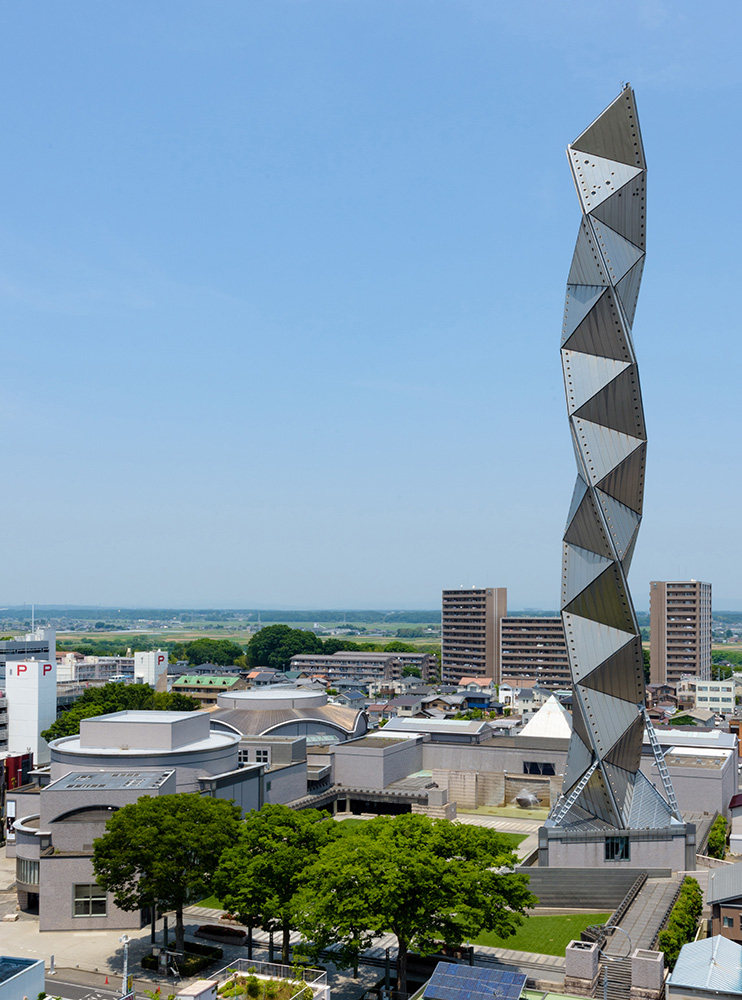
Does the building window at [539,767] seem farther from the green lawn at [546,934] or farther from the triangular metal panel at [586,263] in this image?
the triangular metal panel at [586,263]

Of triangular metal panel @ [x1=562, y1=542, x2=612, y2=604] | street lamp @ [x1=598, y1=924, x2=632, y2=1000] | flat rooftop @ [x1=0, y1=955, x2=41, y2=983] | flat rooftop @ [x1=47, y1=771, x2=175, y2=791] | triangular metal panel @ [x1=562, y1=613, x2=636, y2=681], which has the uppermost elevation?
triangular metal panel @ [x1=562, y1=542, x2=612, y2=604]

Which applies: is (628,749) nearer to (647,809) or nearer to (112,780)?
(647,809)

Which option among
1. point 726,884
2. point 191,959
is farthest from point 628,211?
point 191,959

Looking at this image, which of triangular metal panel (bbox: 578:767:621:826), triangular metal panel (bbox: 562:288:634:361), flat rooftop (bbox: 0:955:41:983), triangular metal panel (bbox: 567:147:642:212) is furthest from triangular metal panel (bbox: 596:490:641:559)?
flat rooftop (bbox: 0:955:41:983)

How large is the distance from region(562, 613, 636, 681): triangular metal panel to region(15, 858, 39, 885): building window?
118 ft

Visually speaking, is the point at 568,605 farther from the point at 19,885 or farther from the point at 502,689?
A: the point at 502,689

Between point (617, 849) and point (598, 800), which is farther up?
point (598, 800)

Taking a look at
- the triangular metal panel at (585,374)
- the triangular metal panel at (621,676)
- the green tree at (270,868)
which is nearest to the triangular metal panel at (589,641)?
the triangular metal panel at (621,676)

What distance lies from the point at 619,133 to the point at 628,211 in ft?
17.6

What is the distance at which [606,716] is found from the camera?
6050 cm

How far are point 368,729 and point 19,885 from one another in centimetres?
5734

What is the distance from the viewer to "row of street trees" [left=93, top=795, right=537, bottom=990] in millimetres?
40594

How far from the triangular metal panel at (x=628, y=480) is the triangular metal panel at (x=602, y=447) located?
30cm

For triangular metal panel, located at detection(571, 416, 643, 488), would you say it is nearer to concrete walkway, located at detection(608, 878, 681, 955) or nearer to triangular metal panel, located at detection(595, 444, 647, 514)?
triangular metal panel, located at detection(595, 444, 647, 514)
